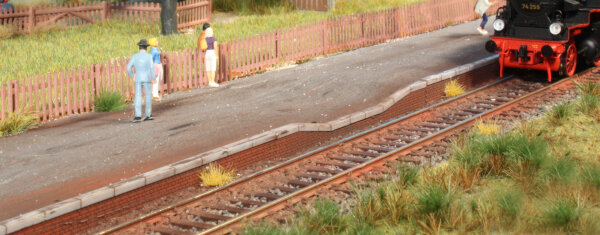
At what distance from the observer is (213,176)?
12.0m

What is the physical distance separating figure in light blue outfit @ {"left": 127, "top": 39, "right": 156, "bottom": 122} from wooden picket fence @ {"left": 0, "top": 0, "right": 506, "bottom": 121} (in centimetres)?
163

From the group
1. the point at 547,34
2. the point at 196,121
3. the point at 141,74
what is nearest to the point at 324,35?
the point at 547,34

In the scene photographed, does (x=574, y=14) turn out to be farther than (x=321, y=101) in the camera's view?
Yes

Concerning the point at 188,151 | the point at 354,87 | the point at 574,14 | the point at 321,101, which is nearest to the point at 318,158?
the point at 188,151

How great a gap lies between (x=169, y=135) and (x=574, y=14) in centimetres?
928

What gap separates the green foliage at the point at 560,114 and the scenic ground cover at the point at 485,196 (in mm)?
943

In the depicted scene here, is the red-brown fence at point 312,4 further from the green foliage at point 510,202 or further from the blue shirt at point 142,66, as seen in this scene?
the green foliage at point 510,202

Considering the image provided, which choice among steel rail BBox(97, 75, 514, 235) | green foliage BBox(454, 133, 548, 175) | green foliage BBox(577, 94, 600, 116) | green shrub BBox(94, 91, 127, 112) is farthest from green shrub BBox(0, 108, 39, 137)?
green foliage BBox(577, 94, 600, 116)

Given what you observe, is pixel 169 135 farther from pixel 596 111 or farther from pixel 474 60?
pixel 474 60

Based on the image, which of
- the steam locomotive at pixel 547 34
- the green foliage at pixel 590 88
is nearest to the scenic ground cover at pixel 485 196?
the green foliage at pixel 590 88

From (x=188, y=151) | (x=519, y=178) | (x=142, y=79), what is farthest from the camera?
(x=142, y=79)

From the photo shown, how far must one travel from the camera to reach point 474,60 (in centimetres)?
2045

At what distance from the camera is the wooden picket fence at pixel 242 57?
52.2ft

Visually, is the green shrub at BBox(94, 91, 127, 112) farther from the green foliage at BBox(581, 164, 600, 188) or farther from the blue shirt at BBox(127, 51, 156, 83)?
the green foliage at BBox(581, 164, 600, 188)
